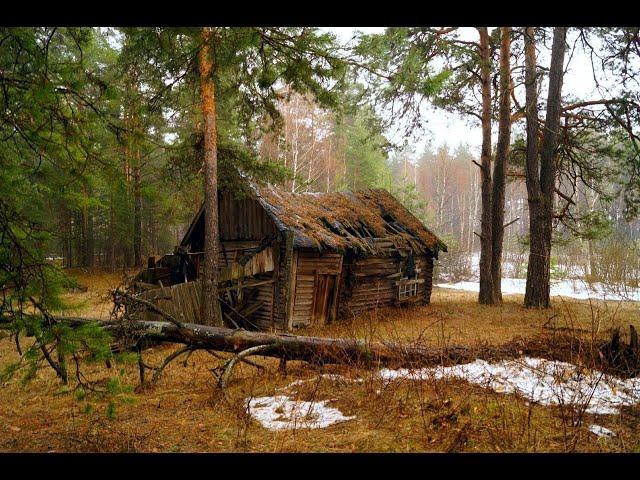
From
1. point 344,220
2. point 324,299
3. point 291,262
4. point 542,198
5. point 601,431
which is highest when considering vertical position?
point 542,198

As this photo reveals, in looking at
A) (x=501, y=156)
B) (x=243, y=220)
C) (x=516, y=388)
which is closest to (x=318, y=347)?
(x=516, y=388)

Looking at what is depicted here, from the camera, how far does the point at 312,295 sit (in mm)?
13344

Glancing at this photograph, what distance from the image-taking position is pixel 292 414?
4598 millimetres

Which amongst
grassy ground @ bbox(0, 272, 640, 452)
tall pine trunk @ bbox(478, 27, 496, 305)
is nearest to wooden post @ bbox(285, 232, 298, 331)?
grassy ground @ bbox(0, 272, 640, 452)

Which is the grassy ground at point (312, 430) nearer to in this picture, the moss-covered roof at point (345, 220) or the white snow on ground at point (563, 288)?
the moss-covered roof at point (345, 220)

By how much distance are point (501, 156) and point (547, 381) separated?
1252cm

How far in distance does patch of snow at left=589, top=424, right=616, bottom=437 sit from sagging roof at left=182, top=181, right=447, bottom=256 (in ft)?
29.3

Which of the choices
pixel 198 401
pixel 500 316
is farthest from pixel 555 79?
pixel 198 401

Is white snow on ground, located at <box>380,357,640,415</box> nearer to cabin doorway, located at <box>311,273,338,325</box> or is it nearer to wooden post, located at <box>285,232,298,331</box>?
wooden post, located at <box>285,232,298,331</box>

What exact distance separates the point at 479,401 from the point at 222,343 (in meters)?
4.14

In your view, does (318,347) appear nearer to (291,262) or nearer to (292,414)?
(292,414)

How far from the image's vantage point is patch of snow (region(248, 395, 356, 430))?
4445 mm

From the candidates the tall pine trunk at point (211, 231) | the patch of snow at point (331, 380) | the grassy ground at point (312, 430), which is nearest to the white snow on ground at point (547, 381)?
the grassy ground at point (312, 430)
